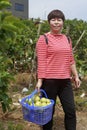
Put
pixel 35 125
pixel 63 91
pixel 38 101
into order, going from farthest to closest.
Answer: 1. pixel 35 125
2. pixel 63 91
3. pixel 38 101

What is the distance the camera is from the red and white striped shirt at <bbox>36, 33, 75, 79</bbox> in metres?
4.86

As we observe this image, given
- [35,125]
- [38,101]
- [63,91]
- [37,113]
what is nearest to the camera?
[37,113]

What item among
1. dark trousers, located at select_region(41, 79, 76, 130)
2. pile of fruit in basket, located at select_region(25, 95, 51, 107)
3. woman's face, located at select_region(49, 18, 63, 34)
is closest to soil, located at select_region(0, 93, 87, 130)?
dark trousers, located at select_region(41, 79, 76, 130)

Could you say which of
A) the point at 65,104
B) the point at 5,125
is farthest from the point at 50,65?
the point at 5,125

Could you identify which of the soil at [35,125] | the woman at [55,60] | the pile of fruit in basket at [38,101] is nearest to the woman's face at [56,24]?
the woman at [55,60]

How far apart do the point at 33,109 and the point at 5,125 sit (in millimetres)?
1589

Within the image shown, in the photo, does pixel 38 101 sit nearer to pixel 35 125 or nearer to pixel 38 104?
pixel 38 104

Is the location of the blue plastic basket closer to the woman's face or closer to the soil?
the woman's face

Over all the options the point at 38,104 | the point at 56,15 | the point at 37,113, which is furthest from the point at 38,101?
the point at 56,15

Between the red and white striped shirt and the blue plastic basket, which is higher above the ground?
the red and white striped shirt

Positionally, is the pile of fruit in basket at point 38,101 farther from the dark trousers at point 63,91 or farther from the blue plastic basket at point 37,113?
the dark trousers at point 63,91

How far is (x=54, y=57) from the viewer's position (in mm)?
4863

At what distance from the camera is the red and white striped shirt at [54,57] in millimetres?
4859

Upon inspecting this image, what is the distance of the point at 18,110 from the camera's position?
6949mm
